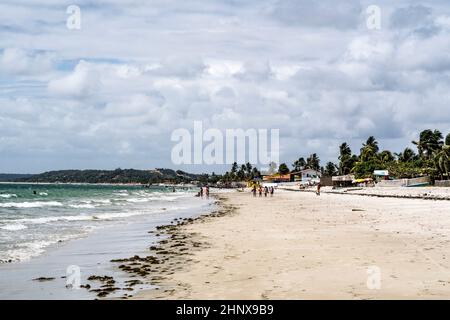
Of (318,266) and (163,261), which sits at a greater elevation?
(318,266)

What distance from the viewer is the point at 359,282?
1126 cm

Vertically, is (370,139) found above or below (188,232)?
above

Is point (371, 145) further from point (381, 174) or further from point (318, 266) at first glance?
point (318, 266)

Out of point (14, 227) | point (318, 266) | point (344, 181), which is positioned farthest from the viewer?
point (344, 181)

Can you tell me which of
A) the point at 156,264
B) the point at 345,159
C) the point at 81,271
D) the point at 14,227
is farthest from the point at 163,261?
the point at 345,159

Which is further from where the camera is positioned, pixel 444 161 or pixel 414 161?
pixel 414 161

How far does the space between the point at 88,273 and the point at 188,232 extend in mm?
11809

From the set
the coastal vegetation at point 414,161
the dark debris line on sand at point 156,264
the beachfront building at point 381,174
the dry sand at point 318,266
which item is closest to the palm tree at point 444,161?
the coastal vegetation at point 414,161

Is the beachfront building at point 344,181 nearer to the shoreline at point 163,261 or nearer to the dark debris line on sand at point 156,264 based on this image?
the shoreline at point 163,261

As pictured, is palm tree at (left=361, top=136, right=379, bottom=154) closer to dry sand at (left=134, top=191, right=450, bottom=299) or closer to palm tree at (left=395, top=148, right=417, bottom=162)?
palm tree at (left=395, top=148, right=417, bottom=162)

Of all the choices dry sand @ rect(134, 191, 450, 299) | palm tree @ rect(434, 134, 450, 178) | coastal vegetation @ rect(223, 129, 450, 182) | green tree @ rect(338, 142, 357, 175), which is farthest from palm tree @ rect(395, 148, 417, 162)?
dry sand @ rect(134, 191, 450, 299)

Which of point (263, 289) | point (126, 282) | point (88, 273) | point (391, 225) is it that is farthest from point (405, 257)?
point (391, 225)

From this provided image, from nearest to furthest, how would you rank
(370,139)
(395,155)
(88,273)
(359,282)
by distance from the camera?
(359,282) → (88,273) → (395,155) → (370,139)
